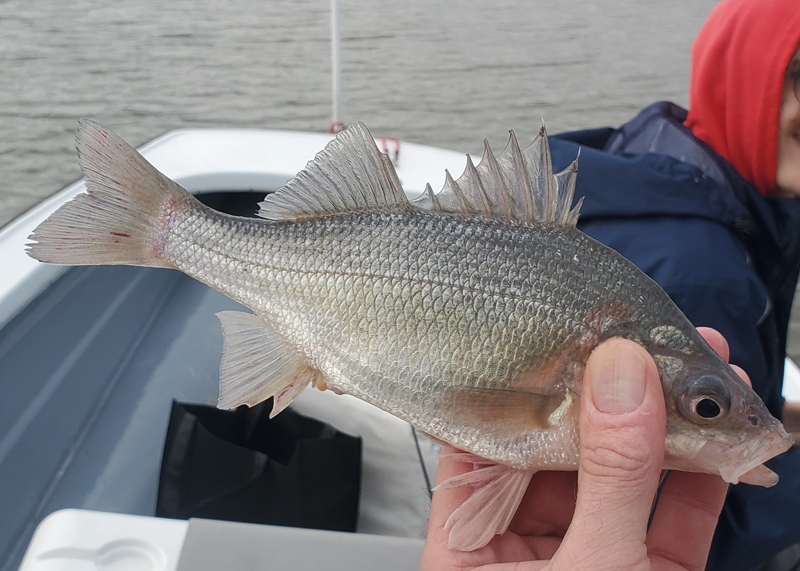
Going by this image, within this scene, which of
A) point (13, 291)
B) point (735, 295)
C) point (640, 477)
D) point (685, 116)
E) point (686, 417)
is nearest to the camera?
point (640, 477)

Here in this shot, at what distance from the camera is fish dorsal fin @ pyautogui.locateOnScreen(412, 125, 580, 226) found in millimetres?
1237

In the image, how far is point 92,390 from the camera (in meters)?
2.35

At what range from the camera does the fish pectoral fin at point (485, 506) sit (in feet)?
3.94

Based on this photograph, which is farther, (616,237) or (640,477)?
(616,237)

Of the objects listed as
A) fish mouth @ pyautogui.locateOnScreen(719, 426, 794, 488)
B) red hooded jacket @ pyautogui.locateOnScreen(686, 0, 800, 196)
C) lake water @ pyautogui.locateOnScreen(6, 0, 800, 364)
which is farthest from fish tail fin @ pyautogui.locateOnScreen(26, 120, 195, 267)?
lake water @ pyautogui.locateOnScreen(6, 0, 800, 364)

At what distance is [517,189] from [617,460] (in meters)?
0.57

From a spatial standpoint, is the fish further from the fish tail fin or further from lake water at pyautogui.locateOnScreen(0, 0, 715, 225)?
lake water at pyautogui.locateOnScreen(0, 0, 715, 225)

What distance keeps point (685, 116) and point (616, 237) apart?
0.78 meters

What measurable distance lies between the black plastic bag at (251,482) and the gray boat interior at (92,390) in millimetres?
217

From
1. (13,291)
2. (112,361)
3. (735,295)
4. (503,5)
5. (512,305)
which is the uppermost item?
(503,5)

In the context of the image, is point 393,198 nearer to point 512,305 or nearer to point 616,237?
point 512,305

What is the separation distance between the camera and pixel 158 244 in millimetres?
1319

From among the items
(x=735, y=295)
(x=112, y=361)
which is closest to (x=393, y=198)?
(x=735, y=295)

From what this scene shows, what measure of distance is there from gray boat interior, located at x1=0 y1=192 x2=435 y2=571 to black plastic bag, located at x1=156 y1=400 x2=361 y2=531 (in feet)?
0.71
